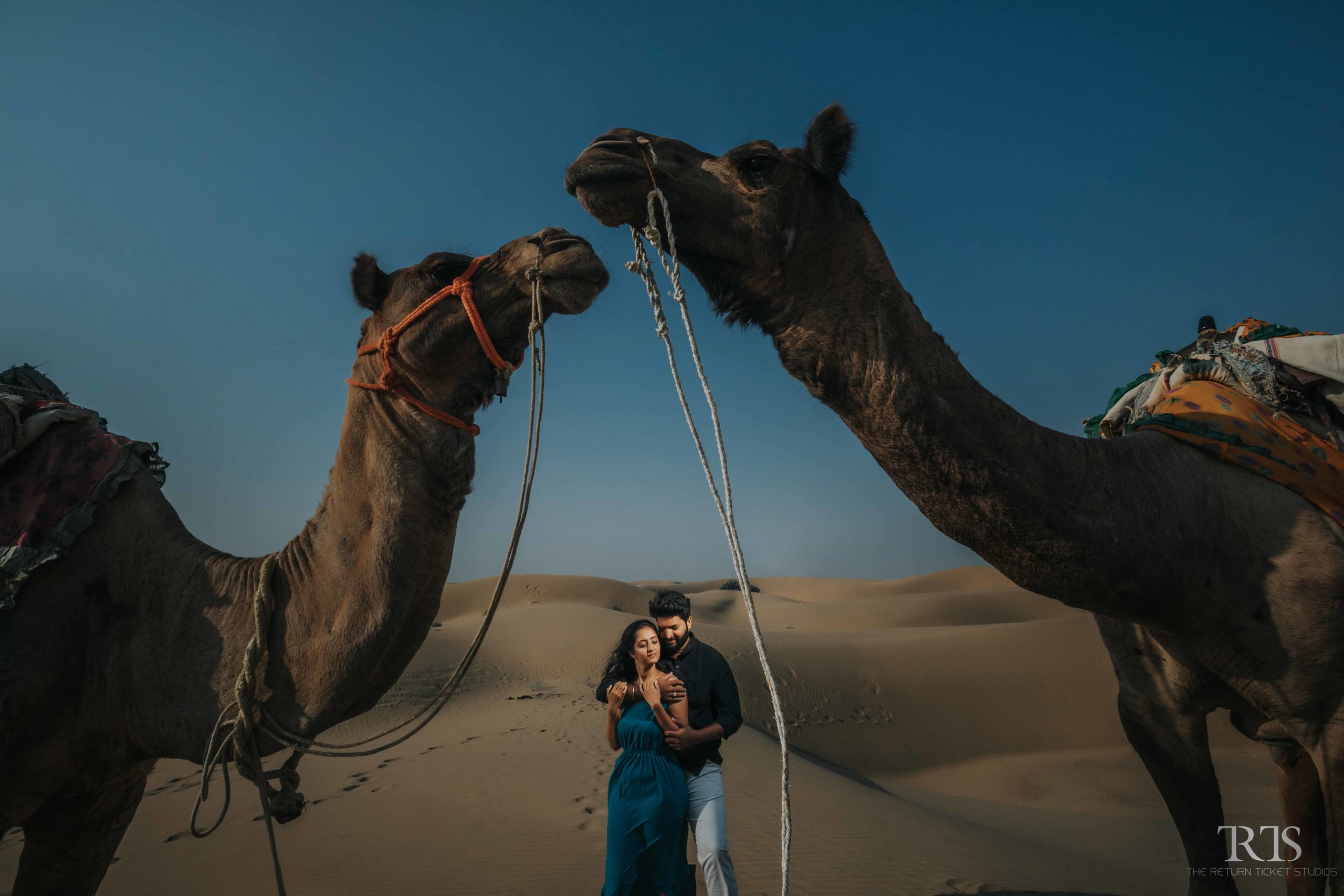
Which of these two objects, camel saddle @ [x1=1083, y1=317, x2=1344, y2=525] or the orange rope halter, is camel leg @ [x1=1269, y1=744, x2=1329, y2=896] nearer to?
camel saddle @ [x1=1083, y1=317, x2=1344, y2=525]

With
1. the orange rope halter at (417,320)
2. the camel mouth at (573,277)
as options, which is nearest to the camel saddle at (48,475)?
the orange rope halter at (417,320)

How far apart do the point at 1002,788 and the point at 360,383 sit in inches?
540

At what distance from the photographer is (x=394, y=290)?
3113 millimetres

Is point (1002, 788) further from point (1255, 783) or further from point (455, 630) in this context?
point (455, 630)

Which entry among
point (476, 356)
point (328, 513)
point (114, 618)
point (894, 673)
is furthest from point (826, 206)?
point (894, 673)

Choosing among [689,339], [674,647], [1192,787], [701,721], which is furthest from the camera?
[674,647]

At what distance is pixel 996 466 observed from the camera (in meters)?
2.32

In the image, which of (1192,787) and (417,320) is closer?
(417,320)

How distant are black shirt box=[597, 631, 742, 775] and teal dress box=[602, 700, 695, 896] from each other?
17 centimetres

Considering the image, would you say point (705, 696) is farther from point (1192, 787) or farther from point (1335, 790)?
point (1335, 790)

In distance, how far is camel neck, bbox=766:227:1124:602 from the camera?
7.49 ft

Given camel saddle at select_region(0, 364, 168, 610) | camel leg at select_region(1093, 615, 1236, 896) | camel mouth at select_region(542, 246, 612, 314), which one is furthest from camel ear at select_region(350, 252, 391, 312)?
camel leg at select_region(1093, 615, 1236, 896)

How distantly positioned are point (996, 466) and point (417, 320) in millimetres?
2229

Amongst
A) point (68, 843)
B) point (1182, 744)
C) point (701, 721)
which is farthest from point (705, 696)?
point (68, 843)
